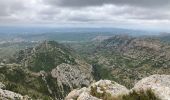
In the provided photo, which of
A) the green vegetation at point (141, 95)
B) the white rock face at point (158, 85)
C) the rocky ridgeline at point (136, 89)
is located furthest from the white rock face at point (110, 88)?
the white rock face at point (158, 85)

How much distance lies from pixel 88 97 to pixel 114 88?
12.6 meters

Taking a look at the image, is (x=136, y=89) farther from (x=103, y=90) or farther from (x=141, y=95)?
(x=103, y=90)

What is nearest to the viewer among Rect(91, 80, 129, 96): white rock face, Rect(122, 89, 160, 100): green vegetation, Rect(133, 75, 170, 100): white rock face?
→ Rect(133, 75, 170, 100): white rock face

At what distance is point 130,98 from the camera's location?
A: 56.4 meters

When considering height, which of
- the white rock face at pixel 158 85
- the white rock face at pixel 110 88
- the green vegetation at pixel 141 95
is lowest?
the white rock face at pixel 110 88

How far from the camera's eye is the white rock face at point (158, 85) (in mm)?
49906

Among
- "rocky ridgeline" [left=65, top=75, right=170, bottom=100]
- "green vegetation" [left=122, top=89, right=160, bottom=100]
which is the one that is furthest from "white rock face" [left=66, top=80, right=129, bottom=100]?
"green vegetation" [left=122, top=89, right=160, bottom=100]

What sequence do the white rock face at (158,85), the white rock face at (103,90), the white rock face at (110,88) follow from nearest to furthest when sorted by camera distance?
the white rock face at (158,85), the white rock face at (103,90), the white rock face at (110,88)

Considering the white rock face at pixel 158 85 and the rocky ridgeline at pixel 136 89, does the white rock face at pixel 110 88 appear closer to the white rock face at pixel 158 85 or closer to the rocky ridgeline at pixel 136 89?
the rocky ridgeline at pixel 136 89

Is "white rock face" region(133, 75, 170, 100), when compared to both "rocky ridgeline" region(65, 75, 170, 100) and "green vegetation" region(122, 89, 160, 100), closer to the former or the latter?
"rocky ridgeline" region(65, 75, 170, 100)

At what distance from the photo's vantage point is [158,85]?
178 ft

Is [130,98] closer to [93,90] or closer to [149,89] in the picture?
[149,89]

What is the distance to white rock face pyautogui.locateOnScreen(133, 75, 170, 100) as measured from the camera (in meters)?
49.9

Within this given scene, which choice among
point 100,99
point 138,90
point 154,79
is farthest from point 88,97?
point 154,79
